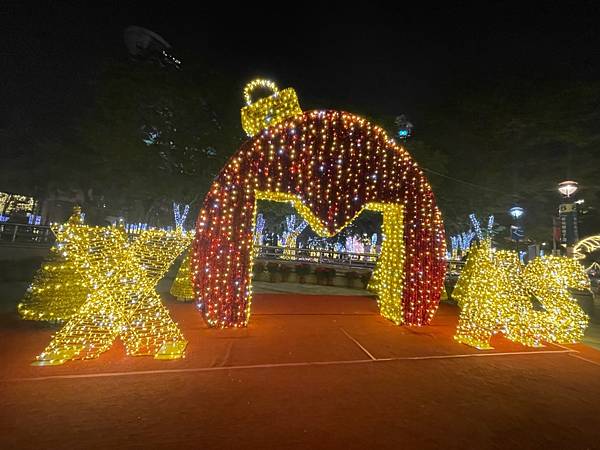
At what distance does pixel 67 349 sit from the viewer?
3283 millimetres

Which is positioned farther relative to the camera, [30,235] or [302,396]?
[30,235]

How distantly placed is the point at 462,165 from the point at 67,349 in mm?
15415

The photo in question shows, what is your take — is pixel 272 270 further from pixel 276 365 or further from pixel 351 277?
pixel 276 365

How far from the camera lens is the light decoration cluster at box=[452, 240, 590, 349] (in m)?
4.51

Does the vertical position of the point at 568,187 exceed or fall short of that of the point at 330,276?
it exceeds it

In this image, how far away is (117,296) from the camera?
362 centimetres

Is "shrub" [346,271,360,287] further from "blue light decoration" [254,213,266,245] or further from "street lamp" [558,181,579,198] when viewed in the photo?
"blue light decoration" [254,213,266,245]

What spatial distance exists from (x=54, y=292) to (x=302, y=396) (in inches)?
182

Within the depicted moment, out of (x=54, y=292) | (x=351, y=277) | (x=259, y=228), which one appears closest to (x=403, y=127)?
(x=351, y=277)

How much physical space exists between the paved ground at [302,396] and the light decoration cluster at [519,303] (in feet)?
1.22

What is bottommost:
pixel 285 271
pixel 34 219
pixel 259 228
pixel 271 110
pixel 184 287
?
pixel 184 287

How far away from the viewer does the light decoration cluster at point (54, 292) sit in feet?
14.7

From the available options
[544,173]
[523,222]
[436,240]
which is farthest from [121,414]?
[523,222]

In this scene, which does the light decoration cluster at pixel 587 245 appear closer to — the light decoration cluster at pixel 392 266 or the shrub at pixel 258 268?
the light decoration cluster at pixel 392 266
